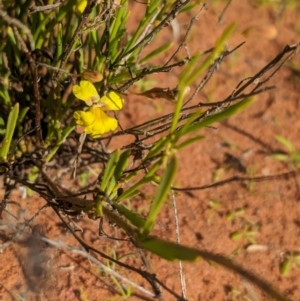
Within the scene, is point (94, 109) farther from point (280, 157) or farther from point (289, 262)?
point (280, 157)

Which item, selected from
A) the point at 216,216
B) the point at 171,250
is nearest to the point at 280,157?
the point at 216,216

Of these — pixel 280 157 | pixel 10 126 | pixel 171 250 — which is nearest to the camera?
pixel 171 250

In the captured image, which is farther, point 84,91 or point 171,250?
point 84,91

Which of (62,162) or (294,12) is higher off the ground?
(294,12)

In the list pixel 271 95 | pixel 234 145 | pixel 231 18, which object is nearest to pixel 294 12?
pixel 231 18

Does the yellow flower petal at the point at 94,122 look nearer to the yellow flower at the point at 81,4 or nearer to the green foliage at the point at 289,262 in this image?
the yellow flower at the point at 81,4

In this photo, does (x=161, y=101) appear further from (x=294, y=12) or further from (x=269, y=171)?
(x=294, y=12)
